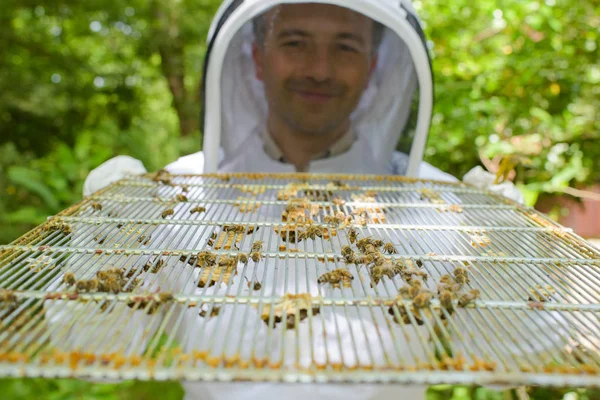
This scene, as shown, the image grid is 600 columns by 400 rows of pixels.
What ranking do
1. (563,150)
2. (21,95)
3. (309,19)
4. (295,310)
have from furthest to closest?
(21,95) → (563,150) → (309,19) → (295,310)

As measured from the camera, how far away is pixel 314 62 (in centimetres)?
151

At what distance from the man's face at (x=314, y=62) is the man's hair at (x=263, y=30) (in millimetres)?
22

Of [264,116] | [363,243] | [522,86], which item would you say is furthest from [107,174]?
[522,86]

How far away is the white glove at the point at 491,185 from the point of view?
4.44 feet

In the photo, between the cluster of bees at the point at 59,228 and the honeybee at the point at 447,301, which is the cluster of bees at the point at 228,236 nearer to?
the cluster of bees at the point at 59,228

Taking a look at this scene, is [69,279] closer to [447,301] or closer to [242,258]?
[242,258]

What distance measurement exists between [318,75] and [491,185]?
2.40 feet

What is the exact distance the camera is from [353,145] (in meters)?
1.69

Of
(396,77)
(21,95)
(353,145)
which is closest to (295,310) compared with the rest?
(353,145)

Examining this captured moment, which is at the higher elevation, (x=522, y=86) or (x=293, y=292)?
(x=522, y=86)

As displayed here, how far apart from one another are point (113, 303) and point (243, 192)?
2.05ft

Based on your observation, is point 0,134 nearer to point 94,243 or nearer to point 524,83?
point 94,243

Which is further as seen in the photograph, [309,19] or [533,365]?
[309,19]

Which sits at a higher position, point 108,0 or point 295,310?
point 108,0
